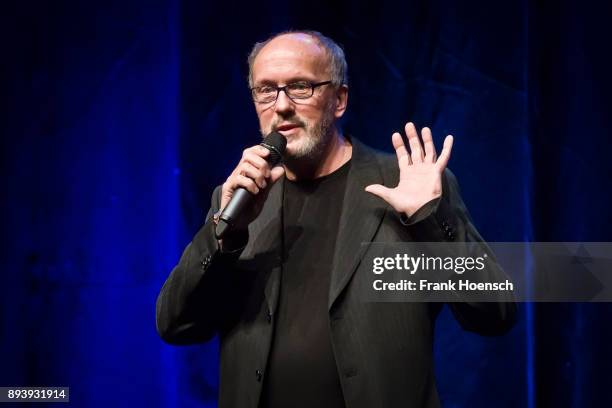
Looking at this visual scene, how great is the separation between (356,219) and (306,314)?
0.24 m

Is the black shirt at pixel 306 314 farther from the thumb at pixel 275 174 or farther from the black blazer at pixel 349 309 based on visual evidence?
the thumb at pixel 275 174

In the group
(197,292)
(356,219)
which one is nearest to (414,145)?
(356,219)

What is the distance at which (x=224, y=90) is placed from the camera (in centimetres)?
250

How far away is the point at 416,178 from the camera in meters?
1.48

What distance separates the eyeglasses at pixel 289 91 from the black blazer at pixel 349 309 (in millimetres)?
205

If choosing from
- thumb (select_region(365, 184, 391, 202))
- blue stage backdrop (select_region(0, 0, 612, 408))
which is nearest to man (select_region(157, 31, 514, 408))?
thumb (select_region(365, 184, 391, 202))

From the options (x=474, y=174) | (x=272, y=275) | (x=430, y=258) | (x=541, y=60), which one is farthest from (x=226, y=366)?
(x=541, y=60)

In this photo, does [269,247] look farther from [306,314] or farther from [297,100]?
[297,100]

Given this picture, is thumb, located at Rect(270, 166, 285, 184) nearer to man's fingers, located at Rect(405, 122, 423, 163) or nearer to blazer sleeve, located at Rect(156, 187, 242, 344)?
→ blazer sleeve, located at Rect(156, 187, 242, 344)

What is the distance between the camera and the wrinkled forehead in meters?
1.66

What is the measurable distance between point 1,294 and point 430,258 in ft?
5.40

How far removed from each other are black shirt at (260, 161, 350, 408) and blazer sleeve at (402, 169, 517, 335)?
0.77 feet

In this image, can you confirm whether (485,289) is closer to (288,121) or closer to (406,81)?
(288,121)

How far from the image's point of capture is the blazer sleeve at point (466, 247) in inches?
56.7
